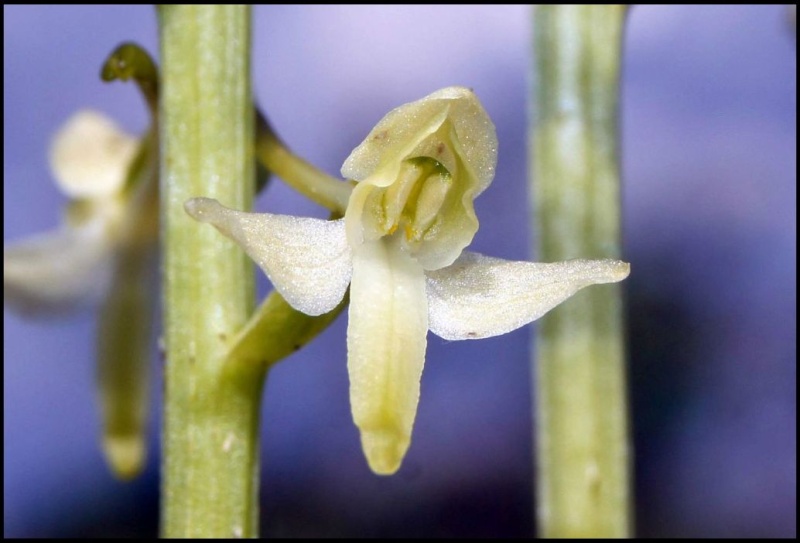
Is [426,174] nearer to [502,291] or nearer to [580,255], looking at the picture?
[502,291]

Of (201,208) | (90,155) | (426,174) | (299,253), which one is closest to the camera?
(201,208)

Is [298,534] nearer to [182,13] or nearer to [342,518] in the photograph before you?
[342,518]

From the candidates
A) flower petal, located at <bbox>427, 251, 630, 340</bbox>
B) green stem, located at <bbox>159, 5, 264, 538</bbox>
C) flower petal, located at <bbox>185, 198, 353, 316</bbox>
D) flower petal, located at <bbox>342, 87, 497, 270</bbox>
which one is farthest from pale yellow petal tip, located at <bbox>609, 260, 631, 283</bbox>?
green stem, located at <bbox>159, 5, 264, 538</bbox>

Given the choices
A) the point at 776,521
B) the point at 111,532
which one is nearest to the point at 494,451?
the point at 776,521

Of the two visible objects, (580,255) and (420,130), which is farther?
(580,255)

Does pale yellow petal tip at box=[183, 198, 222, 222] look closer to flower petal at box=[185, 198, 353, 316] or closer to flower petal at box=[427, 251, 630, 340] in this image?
flower petal at box=[185, 198, 353, 316]

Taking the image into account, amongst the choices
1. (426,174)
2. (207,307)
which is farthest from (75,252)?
(426,174)

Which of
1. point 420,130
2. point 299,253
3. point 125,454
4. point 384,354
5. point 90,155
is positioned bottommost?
point 125,454

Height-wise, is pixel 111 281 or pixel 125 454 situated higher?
pixel 111 281
